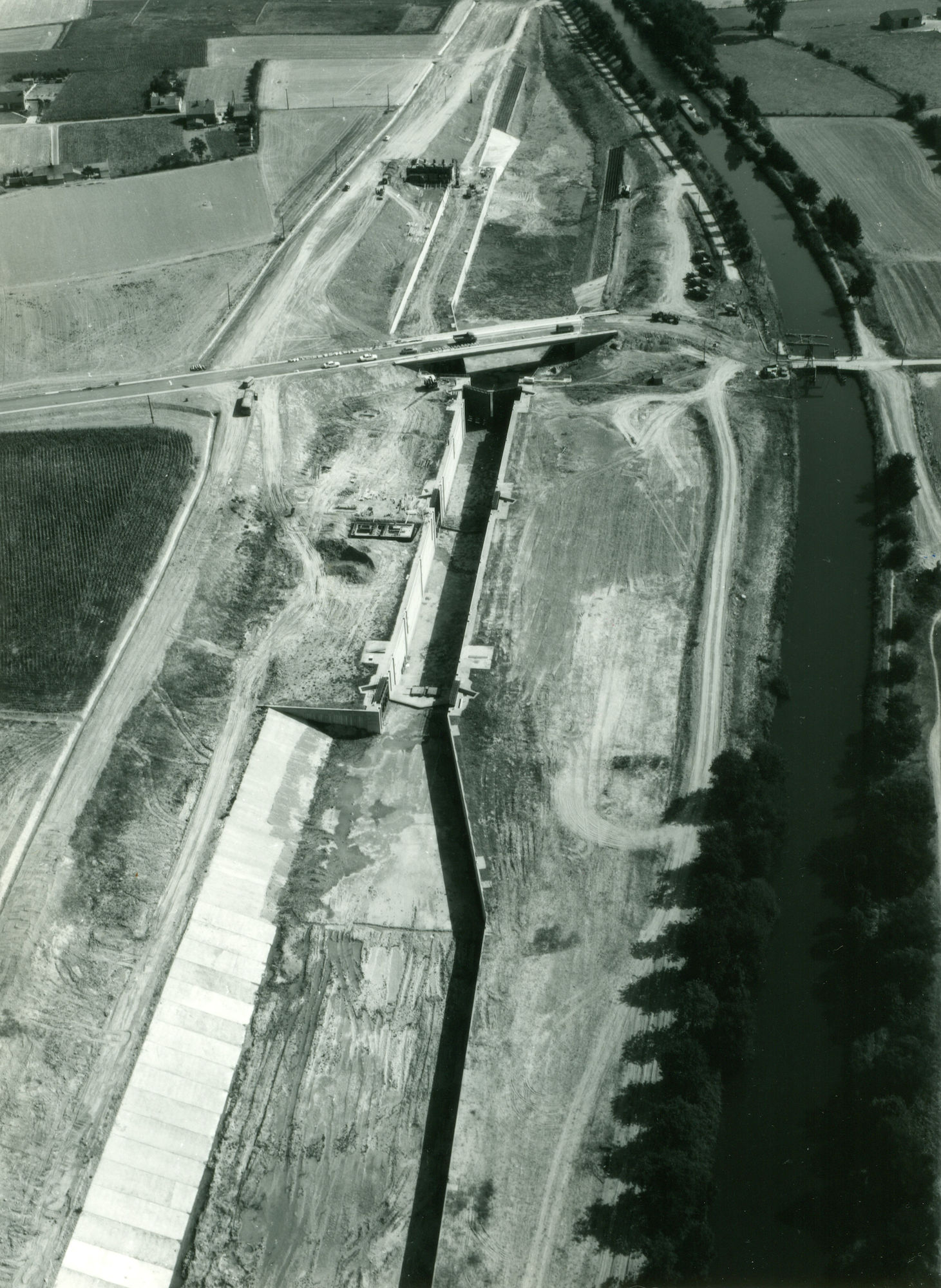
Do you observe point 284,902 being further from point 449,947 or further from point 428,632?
point 428,632

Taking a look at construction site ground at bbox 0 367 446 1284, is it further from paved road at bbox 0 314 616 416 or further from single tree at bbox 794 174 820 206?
single tree at bbox 794 174 820 206

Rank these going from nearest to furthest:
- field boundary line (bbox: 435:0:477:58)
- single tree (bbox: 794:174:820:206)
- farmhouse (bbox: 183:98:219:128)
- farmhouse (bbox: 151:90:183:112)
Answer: single tree (bbox: 794:174:820:206), farmhouse (bbox: 183:98:219:128), farmhouse (bbox: 151:90:183:112), field boundary line (bbox: 435:0:477:58)

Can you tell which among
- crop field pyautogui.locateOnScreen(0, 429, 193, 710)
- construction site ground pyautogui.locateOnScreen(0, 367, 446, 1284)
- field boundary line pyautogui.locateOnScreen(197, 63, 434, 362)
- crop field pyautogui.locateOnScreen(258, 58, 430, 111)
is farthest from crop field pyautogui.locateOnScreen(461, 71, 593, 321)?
crop field pyautogui.locateOnScreen(0, 429, 193, 710)

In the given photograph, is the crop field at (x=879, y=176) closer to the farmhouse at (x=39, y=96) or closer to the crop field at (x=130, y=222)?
the crop field at (x=130, y=222)

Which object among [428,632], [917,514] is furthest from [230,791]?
[917,514]

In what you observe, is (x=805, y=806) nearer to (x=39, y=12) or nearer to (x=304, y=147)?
(x=304, y=147)

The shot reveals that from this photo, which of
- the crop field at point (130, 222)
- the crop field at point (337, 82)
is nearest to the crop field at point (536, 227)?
the crop field at point (337, 82)
